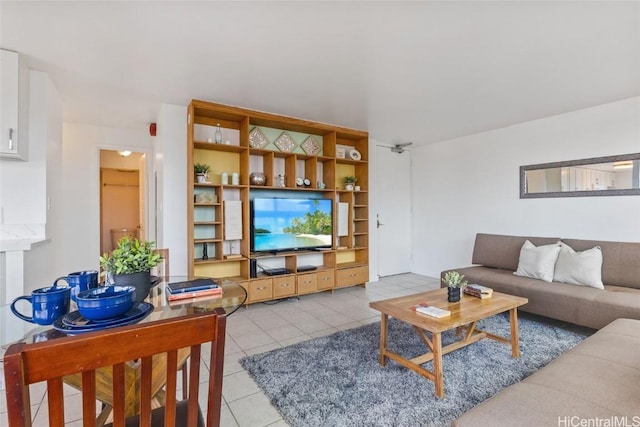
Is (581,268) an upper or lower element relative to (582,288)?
upper

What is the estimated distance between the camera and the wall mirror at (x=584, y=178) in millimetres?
3238

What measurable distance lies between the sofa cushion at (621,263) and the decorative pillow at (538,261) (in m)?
0.40

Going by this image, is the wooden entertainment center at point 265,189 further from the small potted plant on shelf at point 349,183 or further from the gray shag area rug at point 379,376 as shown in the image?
the gray shag area rug at point 379,376

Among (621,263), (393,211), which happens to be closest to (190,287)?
(621,263)

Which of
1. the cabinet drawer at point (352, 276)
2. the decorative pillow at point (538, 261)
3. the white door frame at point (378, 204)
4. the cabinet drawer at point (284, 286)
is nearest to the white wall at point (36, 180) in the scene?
the cabinet drawer at point (284, 286)

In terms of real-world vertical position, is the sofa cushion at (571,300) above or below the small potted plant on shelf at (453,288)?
below

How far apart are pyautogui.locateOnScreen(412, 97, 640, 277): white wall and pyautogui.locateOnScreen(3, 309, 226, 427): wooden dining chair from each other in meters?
4.29

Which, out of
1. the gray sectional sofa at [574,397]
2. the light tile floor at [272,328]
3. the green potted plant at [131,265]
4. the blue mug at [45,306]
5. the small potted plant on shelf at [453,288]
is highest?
the green potted plant at [131,265]

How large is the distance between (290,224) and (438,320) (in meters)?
2.43

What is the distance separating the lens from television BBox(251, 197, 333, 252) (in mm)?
3812

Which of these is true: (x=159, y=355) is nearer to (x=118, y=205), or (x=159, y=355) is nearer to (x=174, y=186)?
(x=174, y=186)

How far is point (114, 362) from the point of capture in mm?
676

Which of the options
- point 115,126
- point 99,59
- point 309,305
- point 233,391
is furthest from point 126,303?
point 115,126

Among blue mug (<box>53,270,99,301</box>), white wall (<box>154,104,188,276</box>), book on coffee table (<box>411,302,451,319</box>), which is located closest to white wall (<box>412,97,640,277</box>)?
book on coffee table (<box>411,302,451,319</box>)
